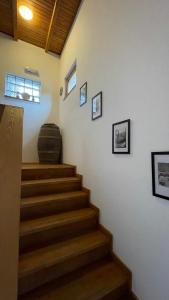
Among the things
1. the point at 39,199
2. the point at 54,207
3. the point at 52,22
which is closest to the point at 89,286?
the point at 54,207

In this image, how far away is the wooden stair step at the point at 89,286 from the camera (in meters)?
1.21

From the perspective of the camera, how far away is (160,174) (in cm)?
110

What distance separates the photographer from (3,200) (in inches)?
33.3

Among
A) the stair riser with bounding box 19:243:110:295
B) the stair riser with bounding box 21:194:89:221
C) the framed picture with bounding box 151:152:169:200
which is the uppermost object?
the framed picture with bounding box 151:152:169:200

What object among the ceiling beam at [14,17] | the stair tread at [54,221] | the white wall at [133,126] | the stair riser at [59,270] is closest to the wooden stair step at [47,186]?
the white wall at [133,126]

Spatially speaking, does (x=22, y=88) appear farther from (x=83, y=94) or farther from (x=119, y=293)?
(x=119, y=293)

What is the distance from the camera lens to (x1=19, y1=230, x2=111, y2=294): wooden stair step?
1.23 meters

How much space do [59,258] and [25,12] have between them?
4.21 metres

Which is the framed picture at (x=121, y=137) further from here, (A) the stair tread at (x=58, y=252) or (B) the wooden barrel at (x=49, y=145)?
(B) the wooden barrel at (x=49, y=145)

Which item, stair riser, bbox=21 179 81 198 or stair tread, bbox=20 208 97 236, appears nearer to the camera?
stair tread, bbox=20 208 97 236

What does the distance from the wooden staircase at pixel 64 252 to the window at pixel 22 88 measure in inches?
99.4

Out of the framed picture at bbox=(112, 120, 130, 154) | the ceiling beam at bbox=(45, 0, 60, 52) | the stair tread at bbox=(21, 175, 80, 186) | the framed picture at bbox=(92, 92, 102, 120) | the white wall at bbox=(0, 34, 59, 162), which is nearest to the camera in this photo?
the framed picture at bbox=(112, 120, 130, 154)

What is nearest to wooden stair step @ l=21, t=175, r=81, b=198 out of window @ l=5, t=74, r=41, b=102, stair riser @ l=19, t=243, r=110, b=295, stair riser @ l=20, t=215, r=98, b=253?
stair riser @ l=20, t=215, r=98, b=253

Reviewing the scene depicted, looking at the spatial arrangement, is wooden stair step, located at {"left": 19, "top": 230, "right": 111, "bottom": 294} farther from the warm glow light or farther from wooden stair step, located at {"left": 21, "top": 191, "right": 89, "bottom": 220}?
the warm glow light
